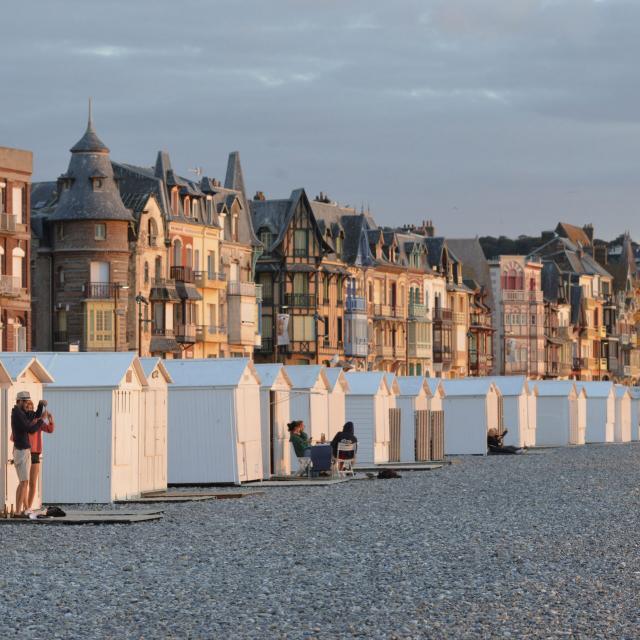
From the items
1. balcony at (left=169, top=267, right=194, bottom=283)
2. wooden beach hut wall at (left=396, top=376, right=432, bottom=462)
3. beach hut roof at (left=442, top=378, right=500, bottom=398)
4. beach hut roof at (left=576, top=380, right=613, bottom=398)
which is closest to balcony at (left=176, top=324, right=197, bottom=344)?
balcony at (left=169, top=267, right=194, bottom=283)

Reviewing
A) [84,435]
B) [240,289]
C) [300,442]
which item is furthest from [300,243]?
[84,435]

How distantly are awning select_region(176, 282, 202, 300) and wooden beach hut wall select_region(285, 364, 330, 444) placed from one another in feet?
106

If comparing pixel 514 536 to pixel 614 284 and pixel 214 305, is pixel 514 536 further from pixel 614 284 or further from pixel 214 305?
pixel 614 284

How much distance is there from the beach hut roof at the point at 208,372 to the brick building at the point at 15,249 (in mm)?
26273

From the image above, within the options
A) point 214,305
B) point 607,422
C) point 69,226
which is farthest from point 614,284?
point 69,226

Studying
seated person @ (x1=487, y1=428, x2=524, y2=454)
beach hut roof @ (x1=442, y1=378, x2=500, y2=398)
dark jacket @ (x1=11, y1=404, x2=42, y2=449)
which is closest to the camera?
dark jacket @ (x1=11, y1=404, x2=42, y2=449)

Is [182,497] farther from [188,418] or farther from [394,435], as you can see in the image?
[394,435]

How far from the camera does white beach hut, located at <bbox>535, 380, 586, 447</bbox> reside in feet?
267

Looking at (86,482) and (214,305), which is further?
(214,305)

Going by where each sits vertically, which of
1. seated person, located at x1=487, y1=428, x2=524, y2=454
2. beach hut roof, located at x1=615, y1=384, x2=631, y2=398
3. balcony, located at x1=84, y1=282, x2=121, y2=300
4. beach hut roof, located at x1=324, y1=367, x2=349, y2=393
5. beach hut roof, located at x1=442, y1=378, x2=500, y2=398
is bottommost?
seated person, located at x1=487, y1=428, x2=524, y2=454

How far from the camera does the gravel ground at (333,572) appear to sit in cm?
1681

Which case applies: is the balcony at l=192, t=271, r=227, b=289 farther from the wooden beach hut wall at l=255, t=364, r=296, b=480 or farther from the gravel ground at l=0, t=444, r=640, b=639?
the gravel ground at l=0, t=444, r=640, b=639

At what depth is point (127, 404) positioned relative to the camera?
3325 cm

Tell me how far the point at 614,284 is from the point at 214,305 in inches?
3697
